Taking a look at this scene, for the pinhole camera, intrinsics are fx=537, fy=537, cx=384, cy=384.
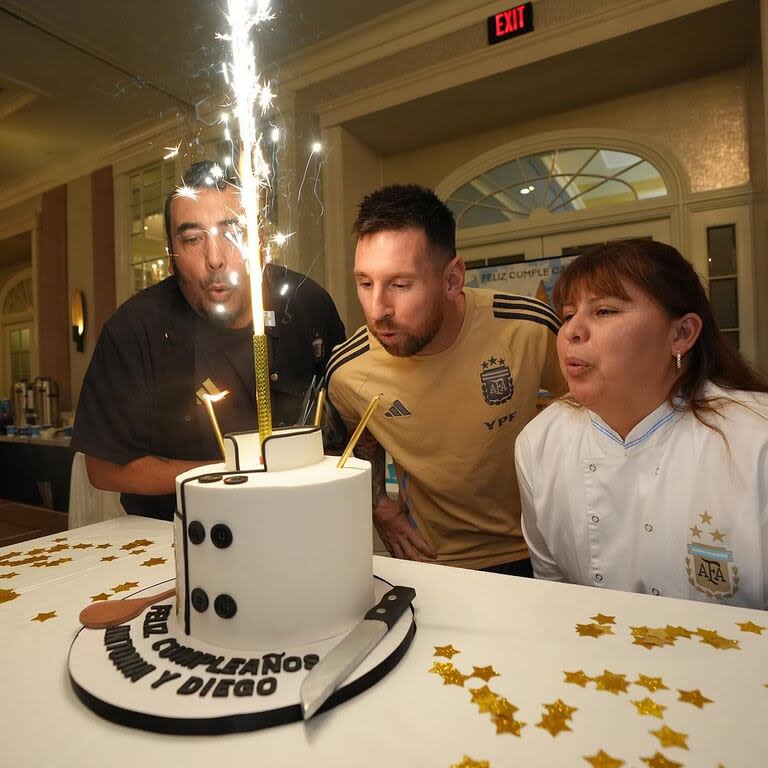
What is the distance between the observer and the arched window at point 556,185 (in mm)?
3359

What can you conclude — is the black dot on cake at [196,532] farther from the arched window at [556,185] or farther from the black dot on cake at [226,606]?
the arched window at [556,185]

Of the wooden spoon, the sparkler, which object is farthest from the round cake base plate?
the sparkler

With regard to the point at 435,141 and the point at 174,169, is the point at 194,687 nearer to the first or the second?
the point at 174,169

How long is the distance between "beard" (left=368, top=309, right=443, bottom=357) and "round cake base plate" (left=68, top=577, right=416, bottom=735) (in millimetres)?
779

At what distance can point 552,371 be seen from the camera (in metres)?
1.50

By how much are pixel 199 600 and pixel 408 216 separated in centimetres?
99

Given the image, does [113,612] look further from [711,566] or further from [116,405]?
[711,566]

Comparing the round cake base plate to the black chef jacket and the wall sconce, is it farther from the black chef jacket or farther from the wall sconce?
the wall sconce

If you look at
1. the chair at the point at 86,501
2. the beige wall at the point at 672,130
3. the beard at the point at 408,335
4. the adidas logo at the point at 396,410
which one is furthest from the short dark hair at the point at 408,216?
the beige wall at the point at 672,130

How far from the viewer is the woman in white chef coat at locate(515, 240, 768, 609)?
0.94 metres

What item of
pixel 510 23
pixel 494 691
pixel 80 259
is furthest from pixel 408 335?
pixel 510 23

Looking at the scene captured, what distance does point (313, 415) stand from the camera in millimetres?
1414

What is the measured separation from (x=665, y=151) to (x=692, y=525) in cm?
300

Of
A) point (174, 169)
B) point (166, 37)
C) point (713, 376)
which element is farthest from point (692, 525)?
point (166, 37)
